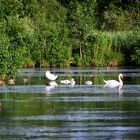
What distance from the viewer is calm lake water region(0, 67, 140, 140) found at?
19828mm

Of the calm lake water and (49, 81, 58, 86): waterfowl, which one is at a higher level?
(49, 81, 58, 86): waterfowl

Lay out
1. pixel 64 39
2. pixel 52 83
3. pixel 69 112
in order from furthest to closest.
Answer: pixel 64 39, pixel 52 83, pixel 69 112

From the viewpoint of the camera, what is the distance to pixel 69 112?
25.1 m

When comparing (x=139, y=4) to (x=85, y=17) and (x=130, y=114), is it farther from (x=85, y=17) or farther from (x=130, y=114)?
(x=130, y=114)

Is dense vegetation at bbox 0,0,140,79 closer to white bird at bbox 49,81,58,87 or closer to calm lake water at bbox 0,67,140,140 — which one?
white bird at bbox 49,81,58,87

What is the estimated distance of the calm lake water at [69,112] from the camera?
19828mm

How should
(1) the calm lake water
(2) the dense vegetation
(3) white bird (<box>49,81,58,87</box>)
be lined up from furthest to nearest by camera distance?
1. (2) the dense vegetation
2. (3) white bird (<box>49,81,58,87</box>)
3. (1) the calm lake water

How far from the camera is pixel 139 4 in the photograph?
3295 inches

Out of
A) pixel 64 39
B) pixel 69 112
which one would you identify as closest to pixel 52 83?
pixel 69 112

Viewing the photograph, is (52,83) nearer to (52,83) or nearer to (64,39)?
(52,83)

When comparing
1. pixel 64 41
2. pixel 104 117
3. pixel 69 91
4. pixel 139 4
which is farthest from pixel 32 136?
pixel 139 4

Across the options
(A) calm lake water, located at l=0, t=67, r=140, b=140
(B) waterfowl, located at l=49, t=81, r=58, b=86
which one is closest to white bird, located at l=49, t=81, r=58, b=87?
(B) waterfowl, located at l=49, t=81, r=58, b=86

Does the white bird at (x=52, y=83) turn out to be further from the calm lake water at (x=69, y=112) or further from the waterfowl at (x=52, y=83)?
the calm lake water at (x=69, y=112)

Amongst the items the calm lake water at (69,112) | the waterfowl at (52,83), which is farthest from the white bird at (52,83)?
the calm lake water at (69,112)
